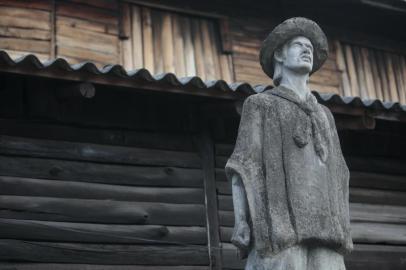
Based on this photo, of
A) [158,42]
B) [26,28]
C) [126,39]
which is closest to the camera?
[26,28]

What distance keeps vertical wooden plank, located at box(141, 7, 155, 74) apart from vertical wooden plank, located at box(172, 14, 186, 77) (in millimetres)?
339

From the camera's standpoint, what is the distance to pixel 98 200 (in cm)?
773

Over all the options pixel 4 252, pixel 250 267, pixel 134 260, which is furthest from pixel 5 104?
pixel 250 267

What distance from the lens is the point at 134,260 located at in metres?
7.61

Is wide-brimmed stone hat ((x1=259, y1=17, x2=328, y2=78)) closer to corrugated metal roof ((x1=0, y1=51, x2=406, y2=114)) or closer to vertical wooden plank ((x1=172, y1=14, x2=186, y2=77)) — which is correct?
corrugated metal roof ((x1=0, y1=51, x2=406, y2=114))

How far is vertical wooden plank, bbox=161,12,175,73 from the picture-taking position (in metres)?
10.2

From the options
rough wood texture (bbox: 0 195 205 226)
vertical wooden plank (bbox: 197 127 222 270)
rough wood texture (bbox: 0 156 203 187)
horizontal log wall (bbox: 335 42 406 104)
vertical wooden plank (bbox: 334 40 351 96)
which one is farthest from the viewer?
horizontal log wall (bbox: 335 42 406 104)

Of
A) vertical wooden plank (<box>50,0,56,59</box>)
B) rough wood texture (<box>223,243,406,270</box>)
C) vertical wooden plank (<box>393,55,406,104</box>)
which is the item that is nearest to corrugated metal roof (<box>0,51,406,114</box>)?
rough wood texture (<box>223,243,406,270</box>)

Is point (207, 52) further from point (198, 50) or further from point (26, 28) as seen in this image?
point (26, 28)

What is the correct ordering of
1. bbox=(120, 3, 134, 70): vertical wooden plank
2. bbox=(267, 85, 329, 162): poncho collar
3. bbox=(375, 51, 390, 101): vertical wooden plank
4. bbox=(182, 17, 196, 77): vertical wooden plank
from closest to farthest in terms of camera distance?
bbox=(267, 85, 329, 162): poncho collar → bbox=(120, 3, 134, 70): vertical wooden plank → bbox=(182, 17, 196, 77): vertical wooden plank → bbox=(375, 51, 390, 101): vertical wooden plank

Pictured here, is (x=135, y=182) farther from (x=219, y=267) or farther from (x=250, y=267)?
(x=250, y=267)

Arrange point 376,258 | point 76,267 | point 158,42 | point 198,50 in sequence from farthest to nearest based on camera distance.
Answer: point 198,50, point 158,42, point 376,258, point 76,267

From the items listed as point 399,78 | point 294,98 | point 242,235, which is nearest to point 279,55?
point 294,98

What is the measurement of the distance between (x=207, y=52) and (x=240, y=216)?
20.6ft
